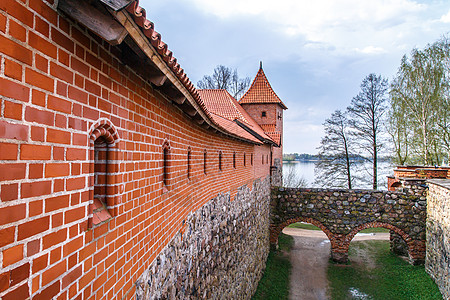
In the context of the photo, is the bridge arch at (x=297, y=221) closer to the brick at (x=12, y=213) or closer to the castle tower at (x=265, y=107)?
the castle tower at (x=265, y=107)

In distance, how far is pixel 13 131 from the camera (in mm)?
1225

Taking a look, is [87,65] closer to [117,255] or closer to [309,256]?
[117,255]

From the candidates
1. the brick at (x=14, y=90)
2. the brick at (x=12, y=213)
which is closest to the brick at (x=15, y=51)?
the brick at (x=14, y=90)

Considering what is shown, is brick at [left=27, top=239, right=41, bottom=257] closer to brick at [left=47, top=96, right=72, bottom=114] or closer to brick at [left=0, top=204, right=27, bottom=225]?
brick at [left=0, top=204, right=27, bottom=225]

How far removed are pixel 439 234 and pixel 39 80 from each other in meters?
13.4

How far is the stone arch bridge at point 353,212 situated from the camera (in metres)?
13.0

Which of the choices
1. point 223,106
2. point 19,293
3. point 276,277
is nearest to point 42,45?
point 19,293

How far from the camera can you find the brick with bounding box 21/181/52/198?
1.29 m

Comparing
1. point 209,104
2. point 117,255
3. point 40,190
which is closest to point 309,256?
point 209,104

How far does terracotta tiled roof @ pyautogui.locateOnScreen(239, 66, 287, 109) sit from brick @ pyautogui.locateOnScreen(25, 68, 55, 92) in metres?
17.8

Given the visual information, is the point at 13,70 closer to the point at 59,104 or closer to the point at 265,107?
the point at 59,104

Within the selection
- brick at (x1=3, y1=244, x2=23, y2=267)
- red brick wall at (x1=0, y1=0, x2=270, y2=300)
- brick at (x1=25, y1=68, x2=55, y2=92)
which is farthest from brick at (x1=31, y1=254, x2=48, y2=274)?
brick at (x1=25, y1=68, x2=55, y2=92)

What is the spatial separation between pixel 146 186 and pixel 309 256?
14.1 metres

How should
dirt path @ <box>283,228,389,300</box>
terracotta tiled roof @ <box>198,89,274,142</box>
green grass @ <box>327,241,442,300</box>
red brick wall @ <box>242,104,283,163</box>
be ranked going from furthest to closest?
red brick wall @ <box>242,104,283,163</box> → terracotta tiled roof @ <box>198,89,274,142</box> → dirt path @ <box>283,228,389,300</box> → green grass @ <box>327,241,442,300</box>
